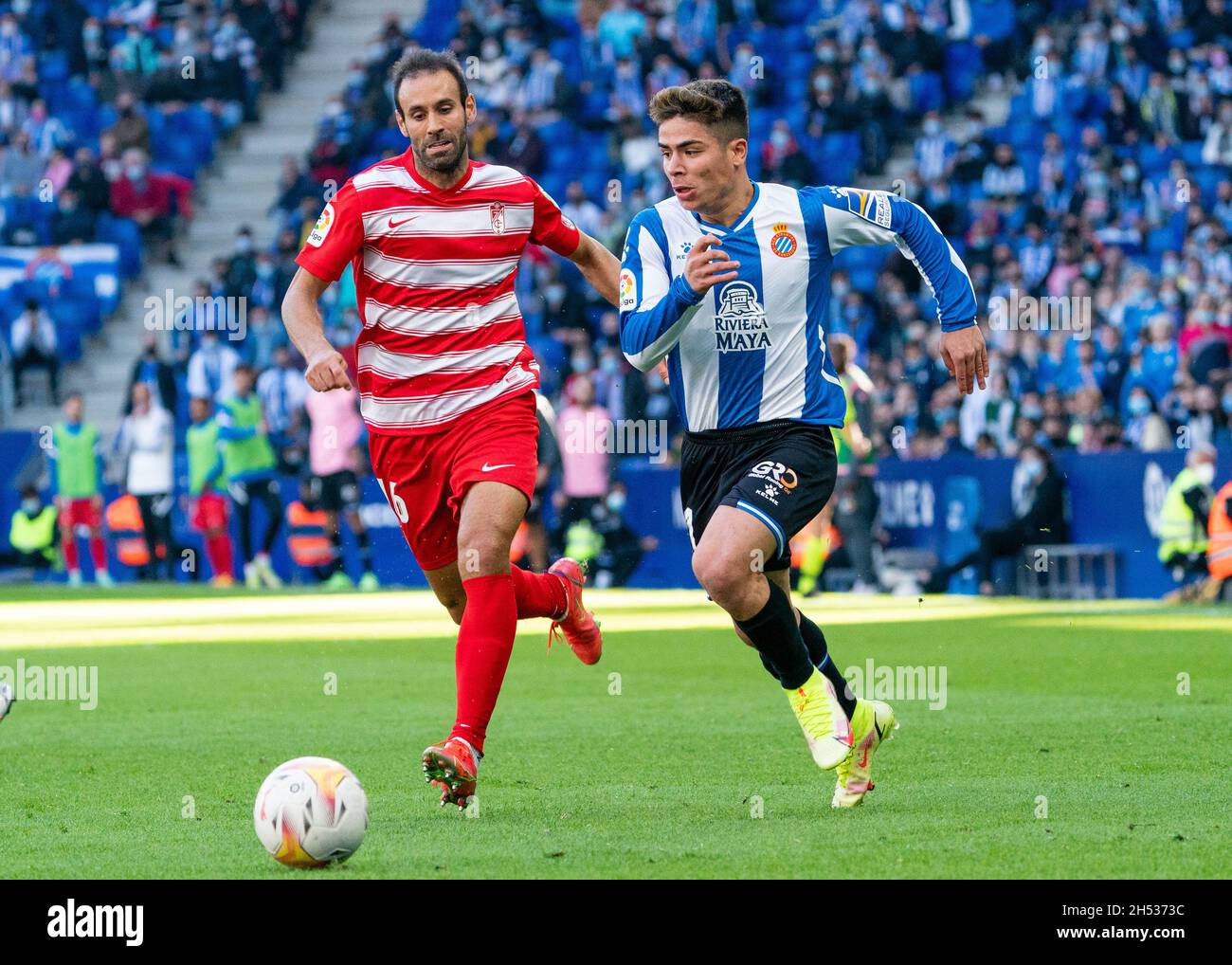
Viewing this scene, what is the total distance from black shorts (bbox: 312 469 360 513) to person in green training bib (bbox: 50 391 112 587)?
301cm

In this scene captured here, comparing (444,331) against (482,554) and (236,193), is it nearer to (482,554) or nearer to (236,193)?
(482,554)

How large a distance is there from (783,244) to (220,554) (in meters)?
15.5

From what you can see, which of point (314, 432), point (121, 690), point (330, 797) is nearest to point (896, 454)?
point (314, 432)

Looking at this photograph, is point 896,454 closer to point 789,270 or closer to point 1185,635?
point 1185,635

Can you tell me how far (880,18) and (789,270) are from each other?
17739 millimetres

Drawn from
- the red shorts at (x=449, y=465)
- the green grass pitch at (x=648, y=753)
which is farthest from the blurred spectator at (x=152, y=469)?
the red shorts at (x=449, y=465)

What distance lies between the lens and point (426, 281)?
715cm

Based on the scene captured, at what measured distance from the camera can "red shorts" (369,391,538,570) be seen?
23.2ft

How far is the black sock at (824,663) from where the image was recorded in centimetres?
690

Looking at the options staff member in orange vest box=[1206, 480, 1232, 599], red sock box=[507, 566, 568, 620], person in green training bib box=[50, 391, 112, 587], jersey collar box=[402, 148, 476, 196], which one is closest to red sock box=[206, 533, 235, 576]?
person in green training bib box=[50, 391, 112, 587]

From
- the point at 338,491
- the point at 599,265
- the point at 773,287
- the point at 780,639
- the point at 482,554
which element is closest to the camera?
the point at 780,639

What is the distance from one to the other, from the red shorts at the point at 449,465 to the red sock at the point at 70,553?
15993 millimetres

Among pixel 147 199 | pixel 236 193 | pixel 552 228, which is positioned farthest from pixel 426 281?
pixel 236 193

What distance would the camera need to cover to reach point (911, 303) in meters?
20.6
